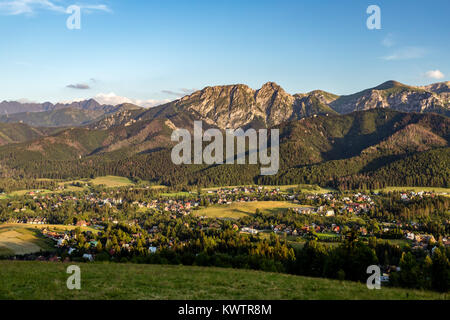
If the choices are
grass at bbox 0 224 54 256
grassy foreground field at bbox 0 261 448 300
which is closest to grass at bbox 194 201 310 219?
grass at bbox 0 224 54 256

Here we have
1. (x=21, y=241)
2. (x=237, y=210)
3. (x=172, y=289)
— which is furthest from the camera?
(x=237, y=210)

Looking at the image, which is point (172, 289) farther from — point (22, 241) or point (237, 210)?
point (237, 210)

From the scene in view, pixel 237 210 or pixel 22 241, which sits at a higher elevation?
pixel 22 241

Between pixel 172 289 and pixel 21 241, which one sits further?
pixel 21 241

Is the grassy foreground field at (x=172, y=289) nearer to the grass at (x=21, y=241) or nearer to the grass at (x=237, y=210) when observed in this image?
the grass at (x=21, y=241)

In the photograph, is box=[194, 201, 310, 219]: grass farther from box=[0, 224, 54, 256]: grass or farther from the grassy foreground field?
the grassy foreground field

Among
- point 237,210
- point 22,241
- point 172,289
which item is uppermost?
point 172,289

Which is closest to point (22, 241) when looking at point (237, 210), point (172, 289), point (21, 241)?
point (21, 241)

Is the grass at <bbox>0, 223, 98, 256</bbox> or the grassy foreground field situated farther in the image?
the grass at <bbox>0, 223, 98, 256</bbox>

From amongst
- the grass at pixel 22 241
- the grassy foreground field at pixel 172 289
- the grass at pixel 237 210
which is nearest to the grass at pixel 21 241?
the grass at pixel 22 241
